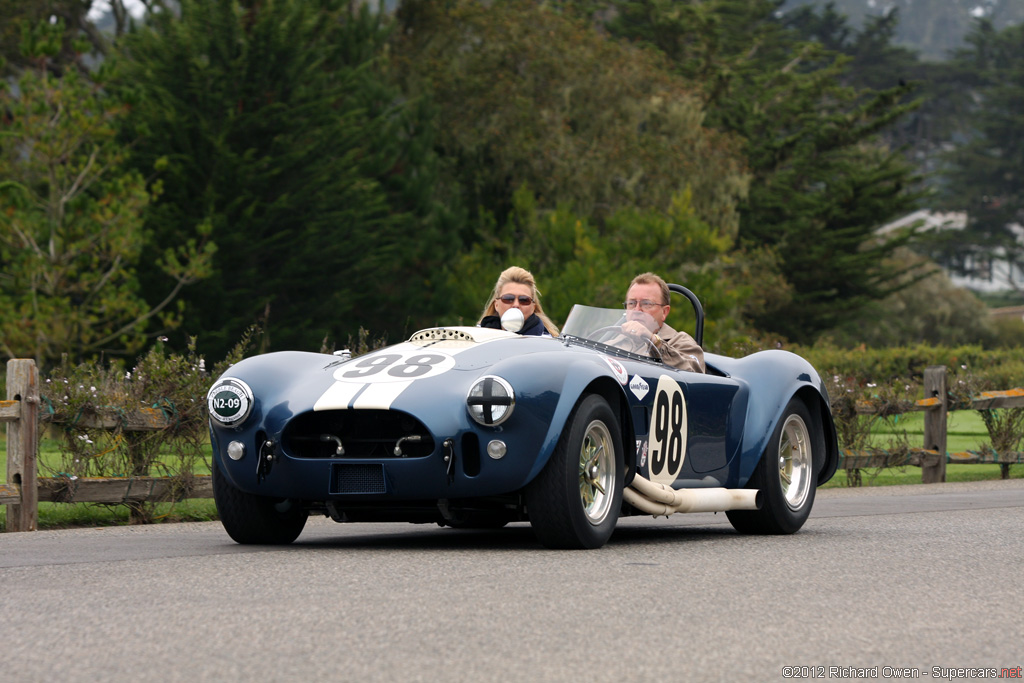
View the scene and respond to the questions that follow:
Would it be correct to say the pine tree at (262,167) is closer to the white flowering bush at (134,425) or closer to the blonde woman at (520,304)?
the white flowering bush at (134,425)

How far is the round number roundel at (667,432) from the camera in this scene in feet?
27.0

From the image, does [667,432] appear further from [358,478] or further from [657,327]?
[358,478]

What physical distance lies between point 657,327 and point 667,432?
3.18 ft

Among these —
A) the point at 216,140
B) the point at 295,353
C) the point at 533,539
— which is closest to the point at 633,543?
the point at 533,539

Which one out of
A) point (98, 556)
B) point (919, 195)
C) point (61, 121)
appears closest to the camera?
point (98, 556)

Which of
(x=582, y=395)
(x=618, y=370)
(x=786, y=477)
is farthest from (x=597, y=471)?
(x=786, y=477)

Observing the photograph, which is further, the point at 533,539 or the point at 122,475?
the point at 122,475

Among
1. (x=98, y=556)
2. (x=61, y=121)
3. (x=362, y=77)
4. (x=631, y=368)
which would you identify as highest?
(x=362, y=77)

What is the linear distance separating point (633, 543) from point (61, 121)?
2562cm

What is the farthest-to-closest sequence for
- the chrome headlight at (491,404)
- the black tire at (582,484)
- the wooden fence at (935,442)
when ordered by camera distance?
the wooden fence at (935,442) < the black tire at (582,484) < the chrome headlight at (491,404)

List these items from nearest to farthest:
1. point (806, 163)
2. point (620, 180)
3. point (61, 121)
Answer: point (61, 121) < point (620, 180) < point (806, 163)

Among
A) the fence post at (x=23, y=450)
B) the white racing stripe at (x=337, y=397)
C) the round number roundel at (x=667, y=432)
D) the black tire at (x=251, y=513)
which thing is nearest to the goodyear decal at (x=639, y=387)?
the round number roundel at (x=667, y=432)

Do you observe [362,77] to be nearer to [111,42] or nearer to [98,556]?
[111,42]

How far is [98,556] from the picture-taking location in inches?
293
